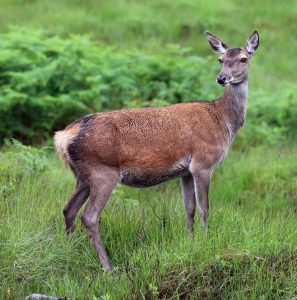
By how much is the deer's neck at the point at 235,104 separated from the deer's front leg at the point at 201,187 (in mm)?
690

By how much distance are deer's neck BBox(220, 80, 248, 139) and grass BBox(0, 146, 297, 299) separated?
82 centimetres

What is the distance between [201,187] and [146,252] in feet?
4.53

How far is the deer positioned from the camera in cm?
731

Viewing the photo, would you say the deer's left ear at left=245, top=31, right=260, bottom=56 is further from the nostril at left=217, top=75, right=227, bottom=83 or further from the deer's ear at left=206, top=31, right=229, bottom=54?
the nostril at left=217, top=75, right=227, bottom=83

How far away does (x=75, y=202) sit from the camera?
7609 mm

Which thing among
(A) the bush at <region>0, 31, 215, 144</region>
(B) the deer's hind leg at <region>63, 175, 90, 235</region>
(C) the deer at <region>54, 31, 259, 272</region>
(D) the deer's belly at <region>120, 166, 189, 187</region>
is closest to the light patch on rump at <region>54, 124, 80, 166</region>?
(C) the deer at <region>54, 31, 259, 272</region>

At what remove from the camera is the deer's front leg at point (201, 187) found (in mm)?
7707

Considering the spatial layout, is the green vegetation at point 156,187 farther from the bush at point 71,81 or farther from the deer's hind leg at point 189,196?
the deer's hind leg at point 189,196

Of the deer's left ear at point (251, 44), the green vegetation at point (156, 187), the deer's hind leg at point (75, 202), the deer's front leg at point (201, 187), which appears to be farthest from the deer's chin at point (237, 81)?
the deer's hind leg at point (75, 202)

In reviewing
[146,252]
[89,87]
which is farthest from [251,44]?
[89,87]

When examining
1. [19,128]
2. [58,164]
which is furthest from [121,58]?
[58,164]

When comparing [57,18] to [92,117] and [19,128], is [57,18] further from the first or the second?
[92,117]

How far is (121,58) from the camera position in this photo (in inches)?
520

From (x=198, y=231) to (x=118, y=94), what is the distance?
594cm
